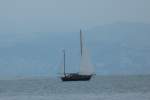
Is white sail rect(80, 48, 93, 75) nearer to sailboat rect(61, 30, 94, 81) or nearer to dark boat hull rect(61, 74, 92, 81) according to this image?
sailboat rect(61, 30, 94, 81)

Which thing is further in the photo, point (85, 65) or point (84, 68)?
point (85, 65)

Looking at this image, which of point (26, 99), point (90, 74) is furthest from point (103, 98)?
point (90, 74)

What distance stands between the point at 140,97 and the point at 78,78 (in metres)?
60.9

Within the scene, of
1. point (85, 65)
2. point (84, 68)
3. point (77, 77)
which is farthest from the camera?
point (77, 77)

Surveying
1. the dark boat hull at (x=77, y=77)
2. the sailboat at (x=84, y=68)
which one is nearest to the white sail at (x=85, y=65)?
the sailboat at (x=84, y=68)

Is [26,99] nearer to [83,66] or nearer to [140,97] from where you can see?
[140,97]

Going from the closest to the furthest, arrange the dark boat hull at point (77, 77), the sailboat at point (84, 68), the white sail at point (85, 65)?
the white sail at point (85, 65)
the sailboat at point (84, 68)
the dark boat hull at point (77, 77)

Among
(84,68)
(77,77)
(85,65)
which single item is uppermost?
(85,65)

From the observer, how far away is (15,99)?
101 meters

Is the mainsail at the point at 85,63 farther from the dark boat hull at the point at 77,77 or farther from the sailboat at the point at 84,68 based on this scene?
the dark boat hull at the point at 77,77

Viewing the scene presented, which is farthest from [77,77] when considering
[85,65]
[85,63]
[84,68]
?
[85,63]

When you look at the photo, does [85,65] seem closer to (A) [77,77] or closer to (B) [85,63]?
(B) [85,63]

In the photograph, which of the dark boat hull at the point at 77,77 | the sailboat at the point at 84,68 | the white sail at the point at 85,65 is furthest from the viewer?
the dark boat hull at the point at 77,77

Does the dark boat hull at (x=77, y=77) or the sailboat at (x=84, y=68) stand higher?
the sailboat at (x=84, y=68)
